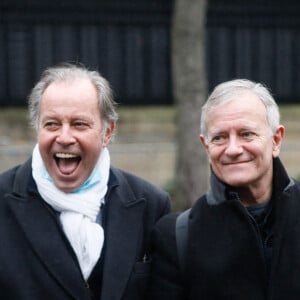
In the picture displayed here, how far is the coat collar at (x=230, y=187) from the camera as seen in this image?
3393 millimetres

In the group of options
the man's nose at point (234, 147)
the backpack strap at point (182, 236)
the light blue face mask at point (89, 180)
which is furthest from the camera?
the light blue face mask at point (89, 180)

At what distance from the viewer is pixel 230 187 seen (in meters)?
3.41

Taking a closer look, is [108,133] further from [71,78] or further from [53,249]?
[53,249]

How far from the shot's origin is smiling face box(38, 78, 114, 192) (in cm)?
347

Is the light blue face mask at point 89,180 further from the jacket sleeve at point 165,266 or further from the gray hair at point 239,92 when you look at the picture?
the gray hair at point 239,92

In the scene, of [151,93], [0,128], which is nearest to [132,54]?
[151,93]

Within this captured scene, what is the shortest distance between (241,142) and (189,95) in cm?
477

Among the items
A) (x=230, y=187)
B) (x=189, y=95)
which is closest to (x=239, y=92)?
(x=230, y=187)

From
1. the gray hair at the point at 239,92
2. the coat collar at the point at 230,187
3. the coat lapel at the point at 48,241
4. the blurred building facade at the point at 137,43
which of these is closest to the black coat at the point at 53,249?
the coat lapel at the point at 48,241

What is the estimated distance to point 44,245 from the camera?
3475 millimetres

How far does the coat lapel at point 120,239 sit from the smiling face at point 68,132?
0.22 metres

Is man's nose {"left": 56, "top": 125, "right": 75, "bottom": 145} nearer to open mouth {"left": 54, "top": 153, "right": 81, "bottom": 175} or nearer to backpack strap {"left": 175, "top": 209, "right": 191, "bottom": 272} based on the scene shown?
open mouth {"left": 54, "top": 153, "right": 81, "bottom": 175}

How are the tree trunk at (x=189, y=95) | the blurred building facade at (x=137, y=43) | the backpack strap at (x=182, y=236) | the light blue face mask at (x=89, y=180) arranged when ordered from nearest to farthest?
the backpack strap at (x=182, y=236) → the light blue face mask at (x=89, y=180) → the tree trunk at (x=189, y=95) → the blurred building facade at (x=137, y=43)

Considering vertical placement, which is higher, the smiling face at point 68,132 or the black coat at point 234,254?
the smiling face at point 68,132
